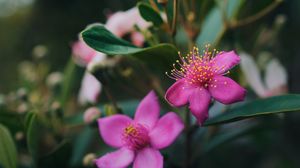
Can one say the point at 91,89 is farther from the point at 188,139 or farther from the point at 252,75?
the point at 252,75

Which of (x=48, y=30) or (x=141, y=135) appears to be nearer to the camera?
(x=141, y=135)

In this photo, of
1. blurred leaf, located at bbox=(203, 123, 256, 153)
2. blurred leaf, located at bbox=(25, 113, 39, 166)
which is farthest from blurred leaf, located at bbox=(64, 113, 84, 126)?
blurred leaf, located at bbox=(203, 123, 256, 153)

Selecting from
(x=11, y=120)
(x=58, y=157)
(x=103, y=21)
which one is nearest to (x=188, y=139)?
(x=58, y=157)

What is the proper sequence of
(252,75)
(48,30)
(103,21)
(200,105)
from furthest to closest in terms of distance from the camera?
(48,30), (103,21), (252,75), (200,105)

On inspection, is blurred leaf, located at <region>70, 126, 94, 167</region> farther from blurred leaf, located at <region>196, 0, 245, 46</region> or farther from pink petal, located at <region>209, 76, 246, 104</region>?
pink petal, located at <region>209, 76, 246, 104</region>

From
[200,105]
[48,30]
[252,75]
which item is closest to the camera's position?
[200,105]

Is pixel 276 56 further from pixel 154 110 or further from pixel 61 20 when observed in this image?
pixel 61 20

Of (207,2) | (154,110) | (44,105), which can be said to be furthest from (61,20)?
(154,110)
